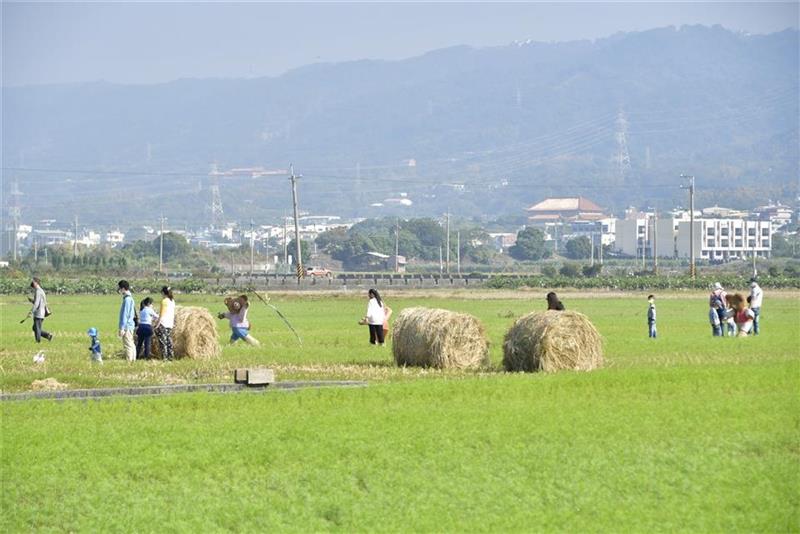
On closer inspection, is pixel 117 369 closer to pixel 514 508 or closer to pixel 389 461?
pixel 389 461

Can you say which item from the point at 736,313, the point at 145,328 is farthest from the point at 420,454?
the point at 736,313

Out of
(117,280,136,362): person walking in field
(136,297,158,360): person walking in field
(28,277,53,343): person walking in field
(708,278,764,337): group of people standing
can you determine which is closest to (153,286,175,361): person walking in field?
(136,297,158,360): person walking in field

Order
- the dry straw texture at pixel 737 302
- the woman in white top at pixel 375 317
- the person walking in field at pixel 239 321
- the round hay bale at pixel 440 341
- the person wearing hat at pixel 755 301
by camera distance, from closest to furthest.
→ the round hay bale at pixel 440 341, the woman in white top at pixel 375 317, the person walking in field at pixel 239 321, the dry straw texture at pixel 737 302, the person wearing hat at pixel 755 301

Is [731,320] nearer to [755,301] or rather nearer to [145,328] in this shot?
[755,301]

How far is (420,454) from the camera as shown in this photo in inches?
719

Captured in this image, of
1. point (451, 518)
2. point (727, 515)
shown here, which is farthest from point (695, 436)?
point (451, 518)

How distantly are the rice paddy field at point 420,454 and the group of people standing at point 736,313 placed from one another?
41.7 feet

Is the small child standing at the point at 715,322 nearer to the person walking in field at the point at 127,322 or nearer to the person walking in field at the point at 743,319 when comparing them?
the person walking in field at the point at 743,319

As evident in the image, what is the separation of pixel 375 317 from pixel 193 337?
16.8 ft

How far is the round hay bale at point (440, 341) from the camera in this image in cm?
2958

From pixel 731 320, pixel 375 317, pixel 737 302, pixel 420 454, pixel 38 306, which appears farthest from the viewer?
pixel 731 320

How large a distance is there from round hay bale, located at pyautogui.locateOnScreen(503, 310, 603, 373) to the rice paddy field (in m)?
0.70

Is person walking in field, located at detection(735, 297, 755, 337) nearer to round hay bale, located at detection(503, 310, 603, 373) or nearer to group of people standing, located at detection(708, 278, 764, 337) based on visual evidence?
group of people standing, located at detection(708, 278, 764, 337)

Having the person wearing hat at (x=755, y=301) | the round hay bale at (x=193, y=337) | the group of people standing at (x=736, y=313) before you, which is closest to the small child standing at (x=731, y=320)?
the group of people standing at (x=736, y=313)
